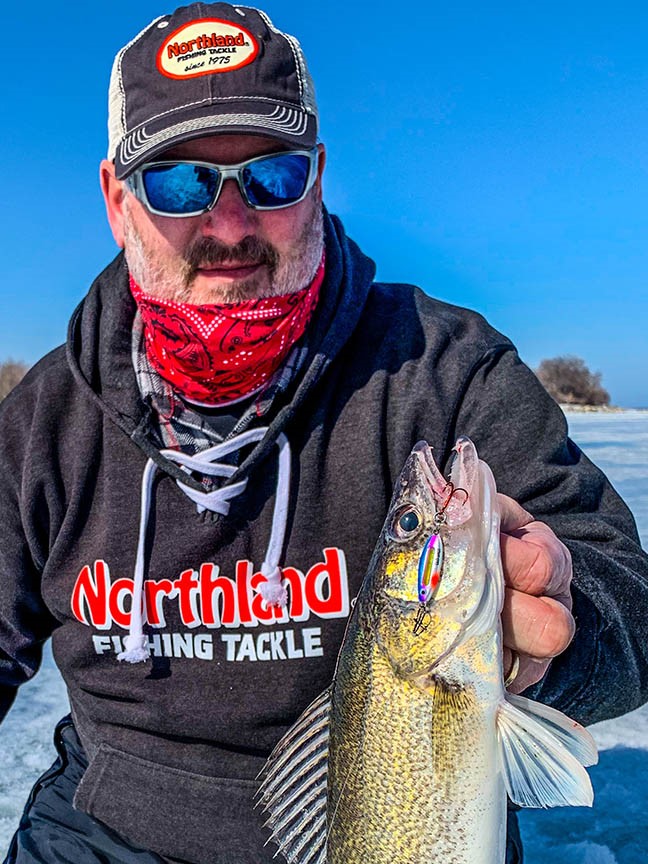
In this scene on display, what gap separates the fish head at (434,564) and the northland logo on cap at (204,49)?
1.30m

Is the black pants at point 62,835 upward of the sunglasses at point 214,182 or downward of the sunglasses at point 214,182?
downward

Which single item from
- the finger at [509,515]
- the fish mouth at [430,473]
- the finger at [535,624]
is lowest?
the finger at [535,624]

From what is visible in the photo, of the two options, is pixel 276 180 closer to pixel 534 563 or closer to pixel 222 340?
pixel 222 340

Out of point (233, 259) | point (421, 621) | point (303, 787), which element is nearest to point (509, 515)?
point (421, 621)

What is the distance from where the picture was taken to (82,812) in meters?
2.69

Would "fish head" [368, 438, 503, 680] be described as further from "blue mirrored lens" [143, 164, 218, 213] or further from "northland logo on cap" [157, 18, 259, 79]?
"northland logo on cap" [157, 18, 259, 79]

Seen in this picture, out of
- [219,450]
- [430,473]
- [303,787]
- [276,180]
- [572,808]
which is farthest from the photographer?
[572,808]

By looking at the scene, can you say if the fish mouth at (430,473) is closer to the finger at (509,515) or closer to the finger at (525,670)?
the finger at (509,515)

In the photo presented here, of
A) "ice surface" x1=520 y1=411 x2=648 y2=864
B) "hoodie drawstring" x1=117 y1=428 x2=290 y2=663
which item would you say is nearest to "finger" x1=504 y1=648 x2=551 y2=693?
"hoodie drawstring" x1=117 y1=428 x2=290 y2=663

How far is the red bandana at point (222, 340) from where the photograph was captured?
8.11ft

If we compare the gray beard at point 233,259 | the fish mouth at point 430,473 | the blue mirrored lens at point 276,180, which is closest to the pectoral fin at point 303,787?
the fish mouth at point 430,473

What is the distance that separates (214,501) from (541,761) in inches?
45.9

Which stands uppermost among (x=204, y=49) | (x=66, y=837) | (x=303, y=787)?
(x=204, y=49)

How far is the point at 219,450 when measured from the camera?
8.36ft
